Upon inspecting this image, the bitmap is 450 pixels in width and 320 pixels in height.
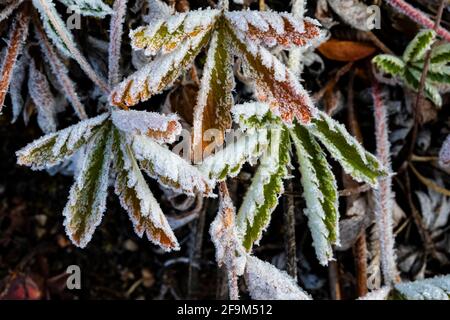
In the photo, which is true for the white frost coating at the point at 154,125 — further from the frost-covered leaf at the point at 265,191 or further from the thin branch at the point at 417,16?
the thin branch at the point at 417,16

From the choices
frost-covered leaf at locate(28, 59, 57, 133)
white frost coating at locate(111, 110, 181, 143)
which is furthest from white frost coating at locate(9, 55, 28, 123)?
white frost coating at locate(111, 110, 181, 143)

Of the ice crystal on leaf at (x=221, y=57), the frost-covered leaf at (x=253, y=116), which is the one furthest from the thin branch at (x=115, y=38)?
the frost-covered leaf at (x=253, y=116)

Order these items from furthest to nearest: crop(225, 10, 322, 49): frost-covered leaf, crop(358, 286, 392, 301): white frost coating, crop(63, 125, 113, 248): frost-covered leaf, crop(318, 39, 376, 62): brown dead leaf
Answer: crop(318, 39, 376, 62): brown dead leaf
crop(358, 286, 392, 301): white frost coating
crop(63, 125, 113, 248): frost-covered leaf
crop(225, 10, 322, 49): frost-covered leaf

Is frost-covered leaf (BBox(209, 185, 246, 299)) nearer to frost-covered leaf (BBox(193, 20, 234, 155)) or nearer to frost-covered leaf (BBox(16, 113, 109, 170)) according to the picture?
frost-covered leaf (BBox(193, 20, 234, 155))

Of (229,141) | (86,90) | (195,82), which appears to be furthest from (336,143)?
(86,90)

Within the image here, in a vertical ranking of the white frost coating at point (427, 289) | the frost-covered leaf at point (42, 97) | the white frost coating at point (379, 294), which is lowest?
the white frost coating at point (379, 294)

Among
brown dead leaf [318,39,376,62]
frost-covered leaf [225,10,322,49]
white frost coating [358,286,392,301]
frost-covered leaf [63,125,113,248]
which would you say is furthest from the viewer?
brown dead leaf [318,39,376,62]

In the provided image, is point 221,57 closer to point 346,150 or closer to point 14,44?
point 346,150
